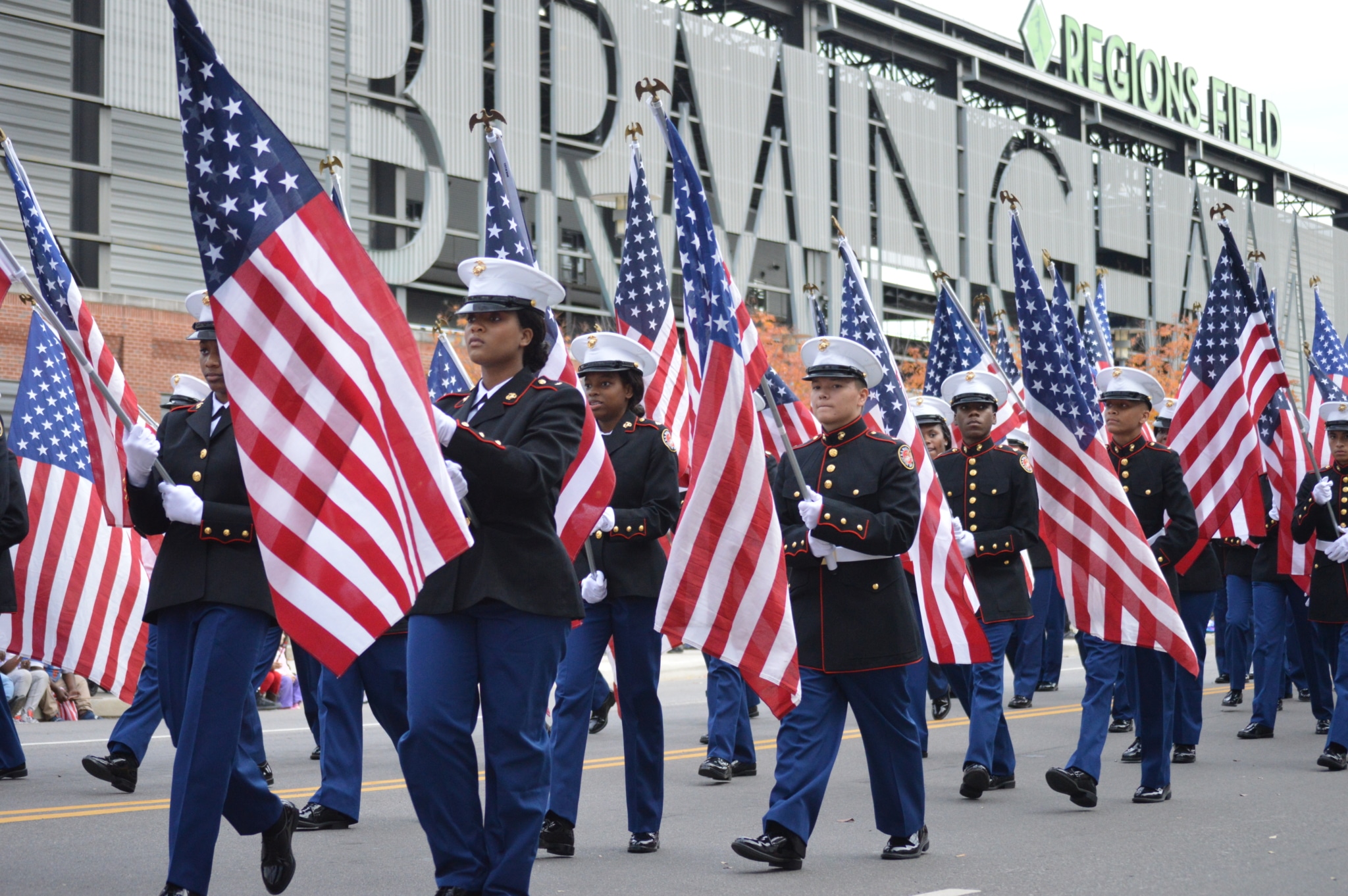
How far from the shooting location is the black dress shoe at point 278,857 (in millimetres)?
5734

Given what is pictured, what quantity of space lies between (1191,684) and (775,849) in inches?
170

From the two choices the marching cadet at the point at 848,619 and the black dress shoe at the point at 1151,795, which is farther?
the black dress shoe at the point at 1151,795

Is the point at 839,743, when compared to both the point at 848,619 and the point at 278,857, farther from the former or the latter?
the point at 278,857

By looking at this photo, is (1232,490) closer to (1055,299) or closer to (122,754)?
(1055,299)

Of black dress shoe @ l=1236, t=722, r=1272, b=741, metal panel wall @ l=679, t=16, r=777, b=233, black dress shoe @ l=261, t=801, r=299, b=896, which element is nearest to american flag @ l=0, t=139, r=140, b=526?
black dress shoe @ l=261, t=801, r=299, b=896

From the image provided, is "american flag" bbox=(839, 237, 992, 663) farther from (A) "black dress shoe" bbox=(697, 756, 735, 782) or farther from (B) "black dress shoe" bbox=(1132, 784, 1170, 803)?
(A) "black dress shoe" bbox=(697, 756, 735, 782)

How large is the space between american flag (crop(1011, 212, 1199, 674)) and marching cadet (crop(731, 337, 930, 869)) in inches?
73.5

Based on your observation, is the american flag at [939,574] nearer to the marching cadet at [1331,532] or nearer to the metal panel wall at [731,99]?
the marching cadet at [1331,532]

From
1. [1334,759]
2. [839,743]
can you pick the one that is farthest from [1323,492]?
[839,743]

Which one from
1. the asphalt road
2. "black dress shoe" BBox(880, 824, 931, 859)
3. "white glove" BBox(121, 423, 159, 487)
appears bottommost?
the asphalt road

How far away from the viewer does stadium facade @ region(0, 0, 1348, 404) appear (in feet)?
94.2

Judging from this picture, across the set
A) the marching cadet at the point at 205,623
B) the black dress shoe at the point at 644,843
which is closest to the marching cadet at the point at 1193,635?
the black dress shoe at the point at 644,843

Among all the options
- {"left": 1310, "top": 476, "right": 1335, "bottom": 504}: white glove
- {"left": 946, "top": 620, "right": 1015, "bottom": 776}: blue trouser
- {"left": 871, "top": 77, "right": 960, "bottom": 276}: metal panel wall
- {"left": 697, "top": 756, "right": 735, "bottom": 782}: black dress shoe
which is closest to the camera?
{"left": 946, "top": 620, "right": 1015, "bottom": 776}: blue trouser

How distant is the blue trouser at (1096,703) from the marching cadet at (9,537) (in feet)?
18.8
